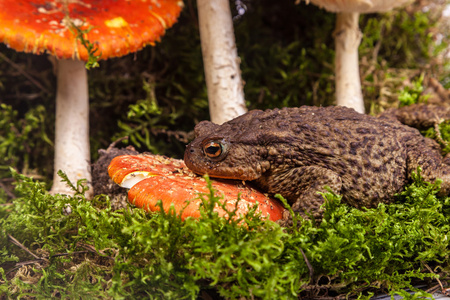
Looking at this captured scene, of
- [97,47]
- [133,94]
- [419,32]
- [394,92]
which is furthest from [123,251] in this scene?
[419,32]

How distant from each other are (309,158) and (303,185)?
0.14 m

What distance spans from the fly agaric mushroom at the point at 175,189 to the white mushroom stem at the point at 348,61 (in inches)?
63.2

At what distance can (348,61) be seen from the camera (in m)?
3.02

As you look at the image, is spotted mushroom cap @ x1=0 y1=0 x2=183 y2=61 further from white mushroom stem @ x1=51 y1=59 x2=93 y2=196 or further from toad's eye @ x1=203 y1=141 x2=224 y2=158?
toad's eye @ x1=203 y1=141 x2=224 y2=158

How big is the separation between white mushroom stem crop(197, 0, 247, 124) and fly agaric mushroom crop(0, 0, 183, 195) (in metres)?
0.26

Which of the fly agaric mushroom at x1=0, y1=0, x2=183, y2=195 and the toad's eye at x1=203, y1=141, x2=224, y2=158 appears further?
the fly agaric mushroom at x1=0, y1=0, x2=183, y2=195

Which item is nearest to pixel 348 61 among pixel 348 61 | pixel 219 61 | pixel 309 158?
pixel 348 61

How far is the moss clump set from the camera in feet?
4.45

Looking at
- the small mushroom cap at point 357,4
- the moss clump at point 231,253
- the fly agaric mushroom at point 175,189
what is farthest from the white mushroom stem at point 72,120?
the small mushroom cap at point 357,4

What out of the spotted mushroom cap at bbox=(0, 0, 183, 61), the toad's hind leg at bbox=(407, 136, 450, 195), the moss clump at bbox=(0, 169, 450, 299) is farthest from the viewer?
the spotted mushroom cap at bbox=(0, 0, 183, 61)

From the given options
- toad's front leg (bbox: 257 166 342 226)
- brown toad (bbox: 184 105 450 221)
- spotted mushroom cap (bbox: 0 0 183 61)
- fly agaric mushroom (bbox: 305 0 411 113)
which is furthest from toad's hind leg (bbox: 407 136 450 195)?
spotted mushroom cap (bbox: 0 0 183 61)

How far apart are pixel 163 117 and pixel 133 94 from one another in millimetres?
477

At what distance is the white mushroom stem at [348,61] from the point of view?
2.96m

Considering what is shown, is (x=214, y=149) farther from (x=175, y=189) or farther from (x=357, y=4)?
(x=357, y=4)
